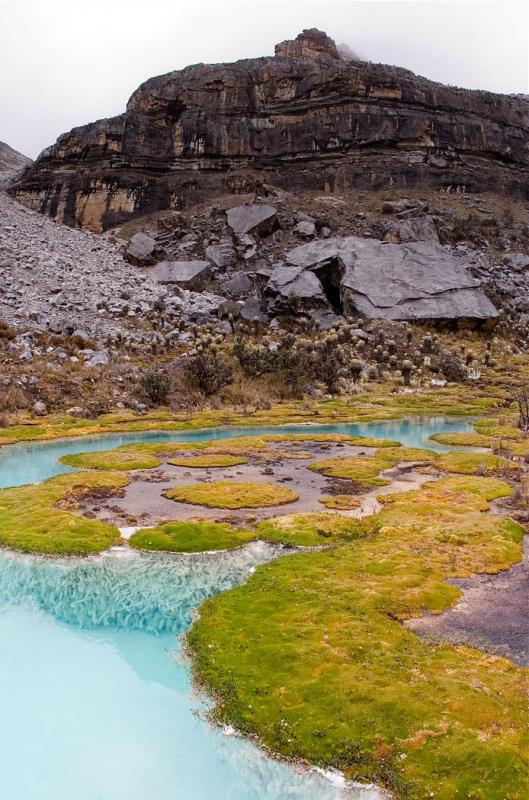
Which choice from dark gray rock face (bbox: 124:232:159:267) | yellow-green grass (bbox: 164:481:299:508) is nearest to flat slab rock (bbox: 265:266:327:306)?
dark gray rock face (bbox: 124:232:159:267)

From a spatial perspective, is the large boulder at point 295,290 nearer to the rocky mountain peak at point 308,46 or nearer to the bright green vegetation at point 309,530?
the bright green vegetation at point 309,530

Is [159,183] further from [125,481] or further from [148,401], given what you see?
[125,481]

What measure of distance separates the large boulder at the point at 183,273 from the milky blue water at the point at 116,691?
53.0 meters

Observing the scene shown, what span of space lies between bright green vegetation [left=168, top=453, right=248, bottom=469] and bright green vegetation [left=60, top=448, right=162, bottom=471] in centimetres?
75

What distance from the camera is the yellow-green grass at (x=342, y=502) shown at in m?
16.0

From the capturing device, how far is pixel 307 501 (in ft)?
54.8

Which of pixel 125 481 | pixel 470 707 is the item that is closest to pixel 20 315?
pixel 125 481

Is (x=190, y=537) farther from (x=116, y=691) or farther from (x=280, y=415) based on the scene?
(x=280, y=415)

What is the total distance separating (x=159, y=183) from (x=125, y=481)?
72.4 meters

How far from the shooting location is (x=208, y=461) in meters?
22.3

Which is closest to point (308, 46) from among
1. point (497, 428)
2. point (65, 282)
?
point (65, 282)

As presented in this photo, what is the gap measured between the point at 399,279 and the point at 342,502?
4982cm

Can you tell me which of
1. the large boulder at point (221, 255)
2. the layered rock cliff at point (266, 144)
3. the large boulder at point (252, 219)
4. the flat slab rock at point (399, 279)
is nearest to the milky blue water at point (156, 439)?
the flat slab rock at point (399, 279)

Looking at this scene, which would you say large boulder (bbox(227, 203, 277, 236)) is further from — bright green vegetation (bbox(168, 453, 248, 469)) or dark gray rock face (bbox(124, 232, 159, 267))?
bright green vegetation (bbox(168, 453, 248, 469))
